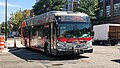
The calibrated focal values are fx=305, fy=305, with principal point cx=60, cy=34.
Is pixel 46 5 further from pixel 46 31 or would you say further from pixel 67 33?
pixel 67 33

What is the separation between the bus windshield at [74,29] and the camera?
18656 mm

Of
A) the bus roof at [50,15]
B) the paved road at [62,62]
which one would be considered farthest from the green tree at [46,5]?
the paved road at [62,62]

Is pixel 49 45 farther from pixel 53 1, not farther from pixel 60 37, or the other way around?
pixel 53 1

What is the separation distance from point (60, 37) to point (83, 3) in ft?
164

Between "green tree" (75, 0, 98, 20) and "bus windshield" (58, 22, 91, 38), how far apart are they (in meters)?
46.8

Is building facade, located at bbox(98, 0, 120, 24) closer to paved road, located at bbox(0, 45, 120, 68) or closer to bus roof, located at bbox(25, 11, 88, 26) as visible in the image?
bus roof, located at bbox(25, 11, 88, 26)

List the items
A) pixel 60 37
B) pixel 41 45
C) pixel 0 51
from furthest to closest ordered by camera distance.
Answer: pixel 0 51
pixel 41 45
pixel 60 37

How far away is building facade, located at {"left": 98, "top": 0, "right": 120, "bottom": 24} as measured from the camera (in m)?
60.9

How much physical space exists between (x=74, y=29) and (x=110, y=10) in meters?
46.5

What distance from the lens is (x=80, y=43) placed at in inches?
748

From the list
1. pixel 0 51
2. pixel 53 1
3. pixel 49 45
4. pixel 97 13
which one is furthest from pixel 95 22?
pixel 49 45

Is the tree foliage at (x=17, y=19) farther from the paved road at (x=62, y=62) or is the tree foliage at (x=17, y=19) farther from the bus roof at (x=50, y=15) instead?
the paved road at (x=62, y=62)

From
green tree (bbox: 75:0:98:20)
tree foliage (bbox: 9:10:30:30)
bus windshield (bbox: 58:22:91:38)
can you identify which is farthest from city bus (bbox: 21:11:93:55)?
tree foliage (bbox: 9:10:30:30)

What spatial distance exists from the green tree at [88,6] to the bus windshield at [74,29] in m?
46.8
